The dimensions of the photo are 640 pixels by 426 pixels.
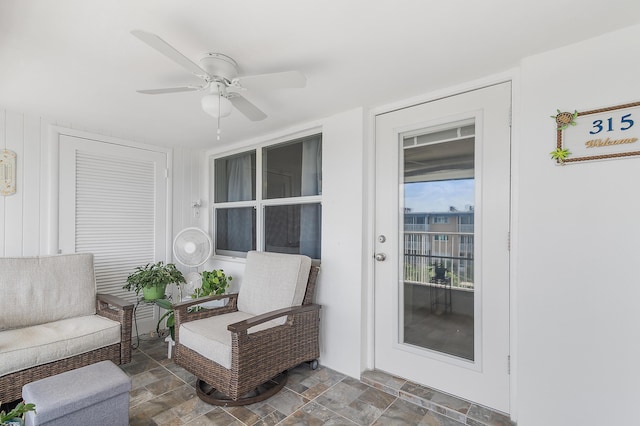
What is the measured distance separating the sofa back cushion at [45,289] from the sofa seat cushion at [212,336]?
40.5 inches

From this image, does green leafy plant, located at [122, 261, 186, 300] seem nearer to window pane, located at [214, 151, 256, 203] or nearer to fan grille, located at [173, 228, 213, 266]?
fan grille, located at [173, 228, 213, 266]

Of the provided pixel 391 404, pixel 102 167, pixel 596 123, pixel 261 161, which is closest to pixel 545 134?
pixel 596 123

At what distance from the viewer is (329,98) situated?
2412mm

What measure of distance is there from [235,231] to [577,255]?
10.6 ft

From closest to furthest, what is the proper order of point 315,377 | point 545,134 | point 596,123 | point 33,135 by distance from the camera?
point 596,123 → point 545,134 → point 315,377 → point 33,135

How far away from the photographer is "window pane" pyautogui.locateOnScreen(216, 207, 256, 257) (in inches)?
145

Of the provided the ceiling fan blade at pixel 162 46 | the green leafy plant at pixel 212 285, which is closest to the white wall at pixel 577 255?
the ceiling fan blade at pixel 162 46

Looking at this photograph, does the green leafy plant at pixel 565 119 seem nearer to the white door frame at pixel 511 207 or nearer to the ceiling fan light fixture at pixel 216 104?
the white door frame at pixel 511 207

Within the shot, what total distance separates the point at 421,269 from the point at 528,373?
0.86 meters

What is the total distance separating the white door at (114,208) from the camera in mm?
3092

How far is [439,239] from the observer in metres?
2.31

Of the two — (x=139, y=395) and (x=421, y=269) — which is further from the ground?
(x=421, y=269)

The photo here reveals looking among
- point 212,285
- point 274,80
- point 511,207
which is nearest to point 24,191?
point 212,285

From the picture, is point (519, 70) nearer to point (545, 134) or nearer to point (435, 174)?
point (545, 134)
